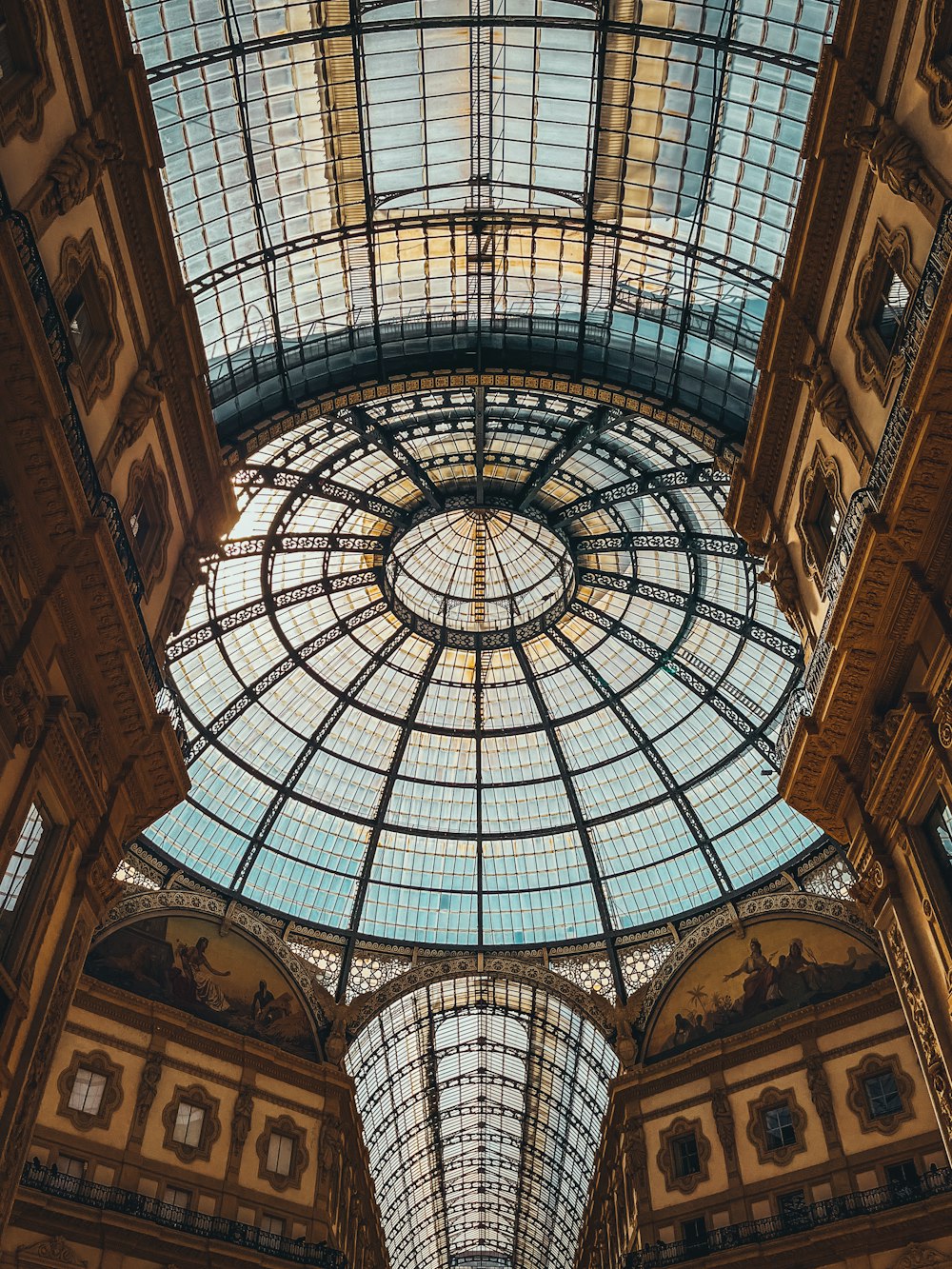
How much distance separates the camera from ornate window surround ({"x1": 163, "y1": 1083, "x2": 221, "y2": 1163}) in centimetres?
2962

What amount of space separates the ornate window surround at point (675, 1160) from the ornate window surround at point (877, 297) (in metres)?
24.0

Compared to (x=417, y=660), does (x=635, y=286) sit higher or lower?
lower

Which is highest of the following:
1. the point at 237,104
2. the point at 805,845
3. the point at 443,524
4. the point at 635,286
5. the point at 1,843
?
the point at 443,524

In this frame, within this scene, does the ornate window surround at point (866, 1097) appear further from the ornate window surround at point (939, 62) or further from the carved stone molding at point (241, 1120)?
the ornate window surround at point (939, 62)

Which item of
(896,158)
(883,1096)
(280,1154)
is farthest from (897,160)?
(280,1154)

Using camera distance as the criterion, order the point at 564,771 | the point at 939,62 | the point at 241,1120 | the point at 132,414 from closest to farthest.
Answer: the point at 939,62
the point at 132,414
the point at 241,1120
the point at 564,771

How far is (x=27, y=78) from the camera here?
47.4 feet

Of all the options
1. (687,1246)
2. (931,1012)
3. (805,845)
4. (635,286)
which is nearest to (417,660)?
(805,845)

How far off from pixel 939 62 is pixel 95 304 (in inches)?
541

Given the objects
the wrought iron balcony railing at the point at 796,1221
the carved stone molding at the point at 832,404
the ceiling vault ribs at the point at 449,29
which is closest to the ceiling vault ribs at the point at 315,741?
the wrought iron balcony railing at the point at 796,1221

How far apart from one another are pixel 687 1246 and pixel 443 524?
2550 centimetres

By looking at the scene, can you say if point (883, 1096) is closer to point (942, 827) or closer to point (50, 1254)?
point (942, 827)

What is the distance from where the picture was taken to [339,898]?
40.2 meters

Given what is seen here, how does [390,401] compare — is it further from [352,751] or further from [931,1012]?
[931,1012]
